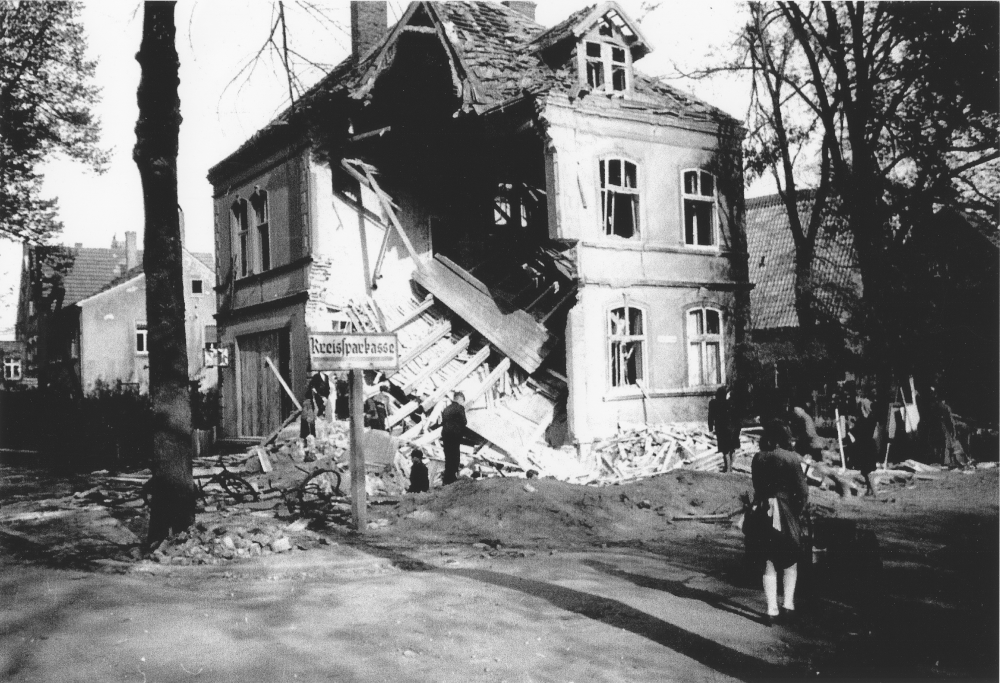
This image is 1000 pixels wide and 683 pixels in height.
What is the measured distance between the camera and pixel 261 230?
878 inches

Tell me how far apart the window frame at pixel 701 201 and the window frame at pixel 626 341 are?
102 inches

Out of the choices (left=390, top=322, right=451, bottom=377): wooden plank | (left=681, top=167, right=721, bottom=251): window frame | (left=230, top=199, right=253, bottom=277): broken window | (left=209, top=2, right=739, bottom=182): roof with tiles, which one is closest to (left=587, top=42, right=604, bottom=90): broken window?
(left=209, top=2, right=739, bottom=182): roof with tiles

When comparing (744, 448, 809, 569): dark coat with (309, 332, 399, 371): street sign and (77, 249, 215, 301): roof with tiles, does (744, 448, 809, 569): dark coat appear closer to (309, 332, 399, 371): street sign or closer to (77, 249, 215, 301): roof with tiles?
(309, 332, 399, 371): street sign

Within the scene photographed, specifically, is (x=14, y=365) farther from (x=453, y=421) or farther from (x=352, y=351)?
(x=352, y=351)

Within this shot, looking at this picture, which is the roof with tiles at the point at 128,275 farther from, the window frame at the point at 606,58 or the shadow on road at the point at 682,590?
the shadow on road at the point at 682,590

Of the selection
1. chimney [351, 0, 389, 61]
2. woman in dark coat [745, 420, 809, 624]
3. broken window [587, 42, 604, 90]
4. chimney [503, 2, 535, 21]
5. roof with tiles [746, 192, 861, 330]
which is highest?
chimney [503, 2, 535, 21]

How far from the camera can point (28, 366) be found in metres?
33.6

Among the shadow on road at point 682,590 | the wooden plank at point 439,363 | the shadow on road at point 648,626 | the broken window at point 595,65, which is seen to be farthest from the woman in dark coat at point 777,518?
the broken window at point 595,65

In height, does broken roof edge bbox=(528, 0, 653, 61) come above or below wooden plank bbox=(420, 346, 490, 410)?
above

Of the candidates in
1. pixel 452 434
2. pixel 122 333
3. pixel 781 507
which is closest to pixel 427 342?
pixel 452 434

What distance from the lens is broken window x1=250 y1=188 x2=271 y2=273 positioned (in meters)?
21.9

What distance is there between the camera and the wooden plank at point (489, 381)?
17.9 metres

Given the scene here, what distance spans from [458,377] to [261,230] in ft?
26.9

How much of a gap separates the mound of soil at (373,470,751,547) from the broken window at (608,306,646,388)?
625 cm
